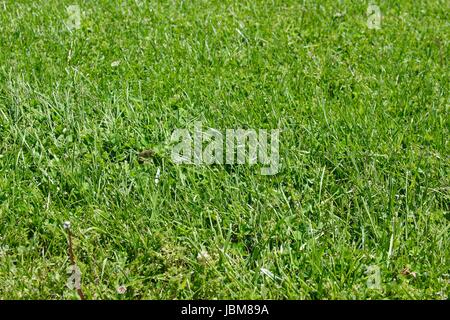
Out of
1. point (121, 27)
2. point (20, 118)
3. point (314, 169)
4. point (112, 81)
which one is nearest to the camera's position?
point (314, 169)

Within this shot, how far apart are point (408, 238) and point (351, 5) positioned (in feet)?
10.2

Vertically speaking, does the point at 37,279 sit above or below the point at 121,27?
below

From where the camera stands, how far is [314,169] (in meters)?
3.81

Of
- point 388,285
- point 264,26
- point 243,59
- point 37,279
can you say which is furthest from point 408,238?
point 264,26

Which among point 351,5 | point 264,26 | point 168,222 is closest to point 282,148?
point 168,222

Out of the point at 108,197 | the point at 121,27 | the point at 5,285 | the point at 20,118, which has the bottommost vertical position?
the point at 5,285

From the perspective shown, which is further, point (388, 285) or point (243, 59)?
point (243, 59)

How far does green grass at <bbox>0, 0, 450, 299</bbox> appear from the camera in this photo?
3.25 metres

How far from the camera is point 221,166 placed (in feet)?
12.5

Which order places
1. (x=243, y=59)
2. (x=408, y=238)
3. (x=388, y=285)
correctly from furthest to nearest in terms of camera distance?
(x=243, y=59) < (x=408, y=238) < (x=388, y=285)

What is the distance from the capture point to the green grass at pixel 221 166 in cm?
325

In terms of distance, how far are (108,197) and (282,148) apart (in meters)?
0.95

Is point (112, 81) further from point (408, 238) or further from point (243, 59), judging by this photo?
point (408, 238)

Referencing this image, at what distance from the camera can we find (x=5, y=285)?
3178mm
